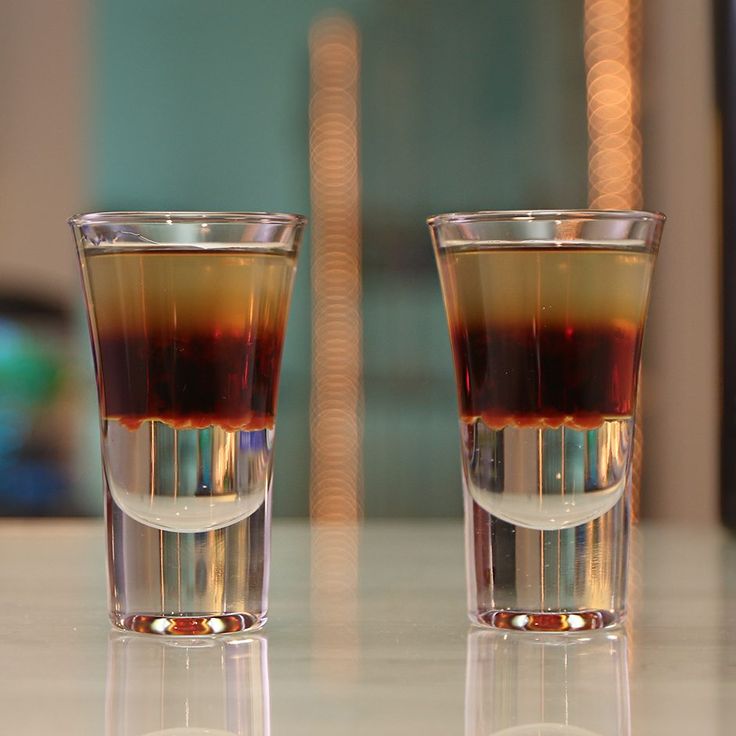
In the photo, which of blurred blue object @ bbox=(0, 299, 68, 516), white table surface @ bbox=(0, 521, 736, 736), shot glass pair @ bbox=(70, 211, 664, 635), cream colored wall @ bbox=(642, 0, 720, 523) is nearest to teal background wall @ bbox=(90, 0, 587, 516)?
cream colored wall @ bbox=(642, 0, 720, 523)

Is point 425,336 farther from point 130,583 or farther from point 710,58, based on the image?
point 130,583

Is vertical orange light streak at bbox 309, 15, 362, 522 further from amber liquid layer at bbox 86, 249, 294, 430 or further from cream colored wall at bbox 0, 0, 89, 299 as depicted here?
amber liquid layer at bbox 86, 249, 294, 430

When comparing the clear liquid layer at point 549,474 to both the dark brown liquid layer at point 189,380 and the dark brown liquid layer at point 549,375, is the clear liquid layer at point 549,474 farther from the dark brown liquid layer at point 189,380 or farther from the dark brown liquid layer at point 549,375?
the dark brown liquid layer at point 189,380

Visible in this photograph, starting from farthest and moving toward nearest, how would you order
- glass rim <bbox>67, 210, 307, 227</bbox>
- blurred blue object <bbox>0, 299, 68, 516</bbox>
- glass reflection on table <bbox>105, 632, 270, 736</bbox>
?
blurred blue object <bbox>0, 299, 68, 516</bbox>, glass rim <bbox>67, 210, 307, 227</bbox>, glass reflection on table <bbox>105, 632, 270, 736</bbox>

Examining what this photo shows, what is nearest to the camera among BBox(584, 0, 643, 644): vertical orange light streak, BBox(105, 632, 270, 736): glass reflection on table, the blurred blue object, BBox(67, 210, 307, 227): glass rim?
BBox(105, 632, 270, 736): glass reflection on table

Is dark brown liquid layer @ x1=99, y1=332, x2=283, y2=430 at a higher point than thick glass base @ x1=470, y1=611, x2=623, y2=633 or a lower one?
higher

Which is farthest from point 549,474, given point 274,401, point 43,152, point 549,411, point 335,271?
point 43,152

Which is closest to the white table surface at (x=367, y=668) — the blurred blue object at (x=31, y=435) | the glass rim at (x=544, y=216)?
the glass rim at (x=544, y=216)

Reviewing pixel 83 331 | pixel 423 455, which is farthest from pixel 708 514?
pixel 83 331

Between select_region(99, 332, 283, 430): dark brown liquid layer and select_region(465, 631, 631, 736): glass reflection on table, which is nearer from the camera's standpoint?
select_region(465, 631, 631, 736): glass reflection on table
